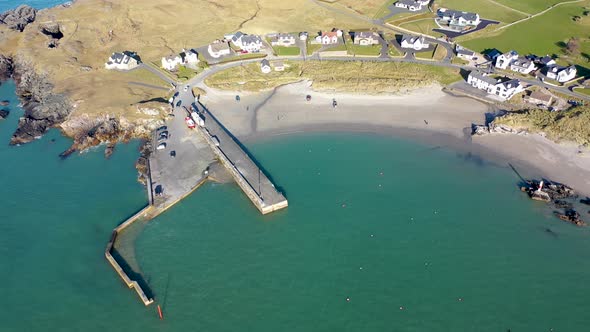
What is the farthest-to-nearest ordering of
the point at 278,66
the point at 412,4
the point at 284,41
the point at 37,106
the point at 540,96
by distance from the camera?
1. the point at 412,4
2. the point at 284,41
3. the point at 278,66
4. the point at 37,106
5. the point at 540,96

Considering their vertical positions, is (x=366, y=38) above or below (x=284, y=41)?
above

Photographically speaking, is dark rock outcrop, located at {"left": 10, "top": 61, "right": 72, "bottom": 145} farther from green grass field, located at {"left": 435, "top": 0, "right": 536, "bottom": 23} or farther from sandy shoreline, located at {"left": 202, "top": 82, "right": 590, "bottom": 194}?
green grass field, located at {"left": 435, "top": 0, "right": 536, "bottom": 23}

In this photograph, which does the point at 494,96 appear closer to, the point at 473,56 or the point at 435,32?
the point at 473,56

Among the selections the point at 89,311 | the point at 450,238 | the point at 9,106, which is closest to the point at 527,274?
the point at 450,238

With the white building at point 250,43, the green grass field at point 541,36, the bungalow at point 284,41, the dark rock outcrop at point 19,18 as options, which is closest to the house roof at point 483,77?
the green grass field at point 541,36

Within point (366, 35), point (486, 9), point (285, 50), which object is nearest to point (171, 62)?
point (285, 50)

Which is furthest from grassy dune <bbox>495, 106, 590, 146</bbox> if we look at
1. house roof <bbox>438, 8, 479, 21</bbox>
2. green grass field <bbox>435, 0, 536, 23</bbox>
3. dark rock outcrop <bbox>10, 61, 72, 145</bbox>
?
dark rock outcrop <bbox>10, 61, 72, 145</bbox>

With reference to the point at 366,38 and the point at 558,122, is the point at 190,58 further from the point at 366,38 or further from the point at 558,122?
the point at 558,122
